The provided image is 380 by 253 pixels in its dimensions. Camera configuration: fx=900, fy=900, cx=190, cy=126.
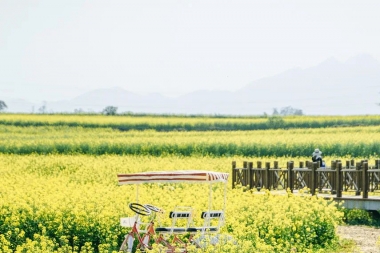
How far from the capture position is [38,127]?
8562cm

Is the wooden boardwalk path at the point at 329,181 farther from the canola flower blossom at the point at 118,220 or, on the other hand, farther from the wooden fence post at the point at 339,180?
the canola flower blossom at the point at 118,220

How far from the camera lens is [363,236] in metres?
26.4

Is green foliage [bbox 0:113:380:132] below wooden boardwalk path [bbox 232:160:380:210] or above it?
above

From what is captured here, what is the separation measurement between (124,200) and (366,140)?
33.9 metres

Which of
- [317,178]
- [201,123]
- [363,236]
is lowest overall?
[363,236]

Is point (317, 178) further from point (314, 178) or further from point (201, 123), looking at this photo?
point (201, 123)

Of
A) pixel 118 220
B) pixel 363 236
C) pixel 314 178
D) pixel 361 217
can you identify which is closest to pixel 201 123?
pixel 314 178

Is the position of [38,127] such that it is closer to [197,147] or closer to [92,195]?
[197,147]

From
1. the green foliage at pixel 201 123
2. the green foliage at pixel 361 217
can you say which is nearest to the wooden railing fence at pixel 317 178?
the green foliage at pixel 361 217

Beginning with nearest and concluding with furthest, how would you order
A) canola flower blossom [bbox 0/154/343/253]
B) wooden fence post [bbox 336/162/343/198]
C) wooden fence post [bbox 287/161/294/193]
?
canola flower blossom [bbox 0/154/343/253] < wooden fence post [bbox 336/162/343/198] < wooden fence post [bbox 287/161/294/193]

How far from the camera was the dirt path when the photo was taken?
23.5 m

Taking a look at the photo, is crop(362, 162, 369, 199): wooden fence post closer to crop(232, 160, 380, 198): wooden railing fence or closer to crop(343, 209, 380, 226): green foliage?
crop(232, 160, 380, 198): wooden railing fence

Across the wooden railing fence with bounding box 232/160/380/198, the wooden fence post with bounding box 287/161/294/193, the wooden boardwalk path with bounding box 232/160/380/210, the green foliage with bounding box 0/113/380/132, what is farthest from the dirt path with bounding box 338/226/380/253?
the green foliage with bounding box 0/113/380/132

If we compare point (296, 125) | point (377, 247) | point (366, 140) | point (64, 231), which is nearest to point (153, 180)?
point (64, 231)
